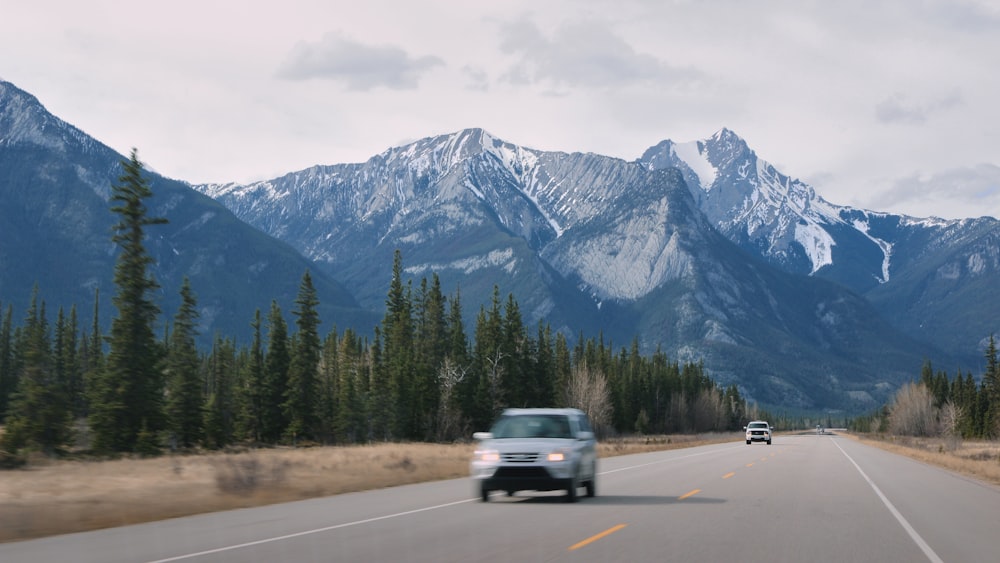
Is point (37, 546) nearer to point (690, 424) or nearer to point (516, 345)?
point (516, 345)

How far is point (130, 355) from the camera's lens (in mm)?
49000

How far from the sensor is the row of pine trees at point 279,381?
48.2 metres

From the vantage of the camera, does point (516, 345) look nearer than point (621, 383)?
Yes

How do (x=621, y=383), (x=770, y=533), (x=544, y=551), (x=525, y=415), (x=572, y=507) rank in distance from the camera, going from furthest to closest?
(x=621, y=383)
(x=525, y=415)
(x=572, y=507)
(x=770, y=533)
(x=544, y=551)

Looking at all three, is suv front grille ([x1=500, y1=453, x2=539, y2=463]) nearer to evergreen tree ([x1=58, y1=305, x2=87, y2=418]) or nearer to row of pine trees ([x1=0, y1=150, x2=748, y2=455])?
row of pine trees ([x1=0, y1=150, x2=748, y2=455])

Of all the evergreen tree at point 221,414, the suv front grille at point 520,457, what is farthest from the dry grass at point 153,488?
the evergreen tree at point 221,414

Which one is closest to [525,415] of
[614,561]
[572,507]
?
[572,507]

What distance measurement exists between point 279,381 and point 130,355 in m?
24.7

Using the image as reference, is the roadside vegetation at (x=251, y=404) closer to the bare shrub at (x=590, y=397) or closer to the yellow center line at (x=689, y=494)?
the bare shrub at (x=590, y=397)

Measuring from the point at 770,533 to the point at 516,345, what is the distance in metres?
81.1

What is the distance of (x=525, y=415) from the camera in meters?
22.4

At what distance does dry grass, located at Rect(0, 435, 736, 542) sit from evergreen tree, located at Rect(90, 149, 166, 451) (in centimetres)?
1005

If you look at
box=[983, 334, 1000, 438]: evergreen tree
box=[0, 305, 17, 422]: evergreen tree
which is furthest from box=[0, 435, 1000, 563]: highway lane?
box=[983, 334, 1000, 438]: evergreen tree

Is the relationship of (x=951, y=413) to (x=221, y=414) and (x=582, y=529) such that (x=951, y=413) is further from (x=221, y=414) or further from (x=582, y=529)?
(x=582, y=529)
